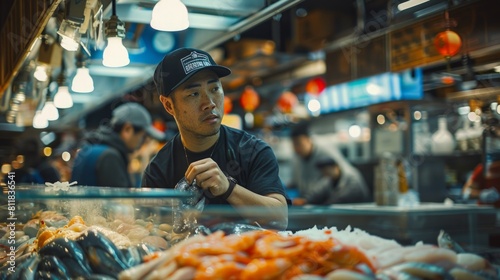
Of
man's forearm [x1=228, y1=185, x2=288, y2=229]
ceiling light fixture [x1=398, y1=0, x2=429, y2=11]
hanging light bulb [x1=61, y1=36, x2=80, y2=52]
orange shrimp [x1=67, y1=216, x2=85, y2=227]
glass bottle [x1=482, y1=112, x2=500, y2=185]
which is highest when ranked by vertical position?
ceiling light fixture [x1=398, y1=0, x2=429, y2=11]

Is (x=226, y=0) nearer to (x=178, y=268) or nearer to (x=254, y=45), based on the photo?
(x=178, y=268)

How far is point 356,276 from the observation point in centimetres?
138

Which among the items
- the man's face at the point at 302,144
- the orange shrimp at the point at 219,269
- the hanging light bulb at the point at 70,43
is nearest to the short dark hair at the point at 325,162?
the man's face at the point at 302,144

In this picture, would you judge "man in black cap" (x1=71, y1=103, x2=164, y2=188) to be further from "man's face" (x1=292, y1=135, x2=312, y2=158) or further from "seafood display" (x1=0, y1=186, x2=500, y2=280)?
"man's face" (x1=292, y1=135, x2=312, y2=158)

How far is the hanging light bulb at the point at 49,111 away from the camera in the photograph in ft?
18.3

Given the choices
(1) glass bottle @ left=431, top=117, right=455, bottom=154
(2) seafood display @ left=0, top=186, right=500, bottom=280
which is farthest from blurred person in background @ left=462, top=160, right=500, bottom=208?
(2) seafood display @ left=0, top=186, right=500, bottom=280

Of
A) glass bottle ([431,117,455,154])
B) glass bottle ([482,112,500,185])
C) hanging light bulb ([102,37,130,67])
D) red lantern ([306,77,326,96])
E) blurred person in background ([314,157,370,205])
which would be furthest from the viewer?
red lantern ([306,77,326,96])

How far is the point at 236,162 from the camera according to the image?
8.01 ft

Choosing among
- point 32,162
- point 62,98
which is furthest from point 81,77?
point 32,162

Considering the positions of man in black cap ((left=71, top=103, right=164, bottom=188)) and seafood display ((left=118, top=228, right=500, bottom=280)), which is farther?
man in black cap ((left=71, top=103, right=164, bottom=188))

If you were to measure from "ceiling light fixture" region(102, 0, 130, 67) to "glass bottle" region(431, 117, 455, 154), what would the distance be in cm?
528

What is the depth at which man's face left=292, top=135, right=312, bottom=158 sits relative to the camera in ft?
25.0

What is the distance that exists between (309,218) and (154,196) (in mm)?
616

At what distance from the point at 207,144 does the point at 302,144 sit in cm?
535
